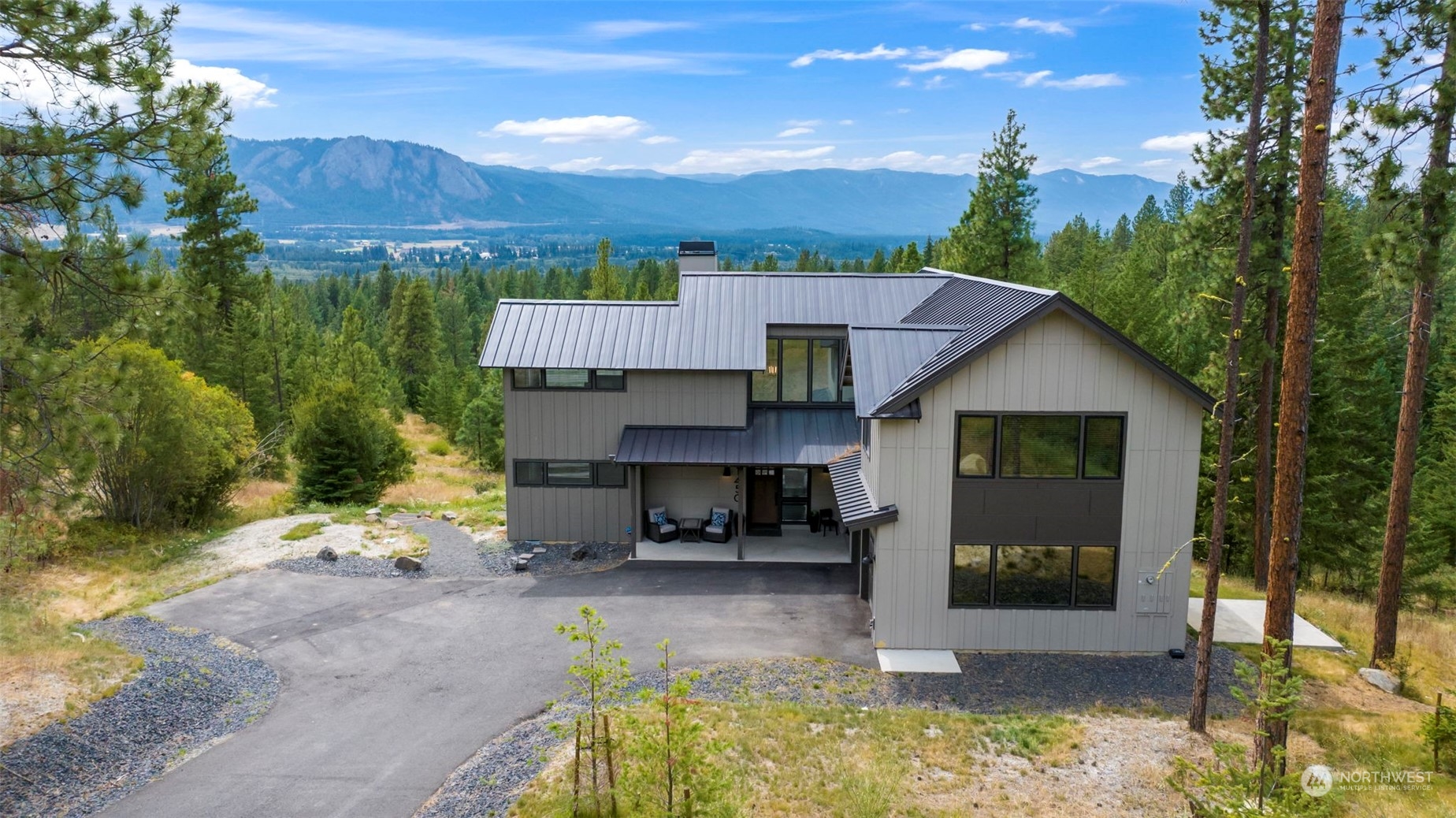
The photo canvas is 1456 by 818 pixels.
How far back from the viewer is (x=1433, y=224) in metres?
12.9

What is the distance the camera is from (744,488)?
20375 mm

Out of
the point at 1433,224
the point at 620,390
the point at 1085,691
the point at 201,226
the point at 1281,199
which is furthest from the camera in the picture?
the point at 201,226

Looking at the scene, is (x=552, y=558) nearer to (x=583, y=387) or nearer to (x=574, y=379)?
(x=583, y=387)

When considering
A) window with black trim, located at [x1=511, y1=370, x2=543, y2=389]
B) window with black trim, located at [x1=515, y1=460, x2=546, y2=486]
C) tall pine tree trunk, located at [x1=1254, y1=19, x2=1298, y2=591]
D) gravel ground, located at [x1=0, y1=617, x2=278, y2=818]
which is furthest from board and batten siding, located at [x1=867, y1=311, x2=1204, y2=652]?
gravel ground, located at [x1=0, y1=617, x2=278, y2=818]

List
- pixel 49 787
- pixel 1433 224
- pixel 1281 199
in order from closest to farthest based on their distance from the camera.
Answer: pixel 49 787
pixel 1433 224
pixel 1281 199

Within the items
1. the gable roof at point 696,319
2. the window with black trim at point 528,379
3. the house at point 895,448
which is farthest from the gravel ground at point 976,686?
the window with black trim at point 528,379

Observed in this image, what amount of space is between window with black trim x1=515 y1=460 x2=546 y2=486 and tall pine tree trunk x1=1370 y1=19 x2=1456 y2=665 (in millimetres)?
16720

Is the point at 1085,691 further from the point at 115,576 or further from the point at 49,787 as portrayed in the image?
the point at 115,576

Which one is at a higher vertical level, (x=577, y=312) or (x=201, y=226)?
(x=201, y=226)

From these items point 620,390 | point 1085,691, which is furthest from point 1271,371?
point 620,390

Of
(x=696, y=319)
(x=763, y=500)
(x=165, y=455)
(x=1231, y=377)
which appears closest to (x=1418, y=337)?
(x=1231, y=377)

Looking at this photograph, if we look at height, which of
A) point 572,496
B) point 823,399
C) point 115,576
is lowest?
point 115,576

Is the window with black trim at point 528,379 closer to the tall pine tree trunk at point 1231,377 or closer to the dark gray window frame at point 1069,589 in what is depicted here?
the dark gray window frame at point 1069,589

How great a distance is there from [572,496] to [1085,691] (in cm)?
1229
